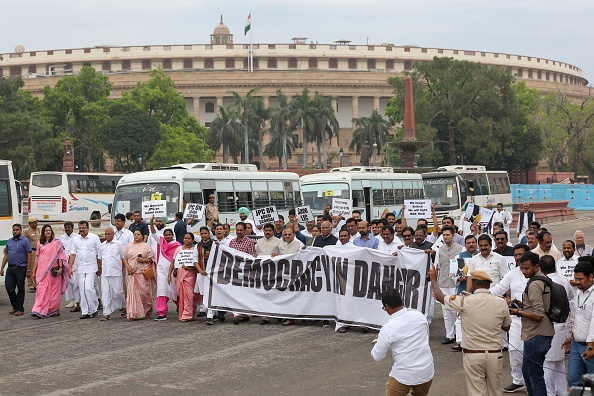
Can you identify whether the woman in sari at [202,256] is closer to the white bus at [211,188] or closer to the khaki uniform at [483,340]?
the khaki uniform at [483,340]

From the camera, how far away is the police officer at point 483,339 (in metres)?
8.36

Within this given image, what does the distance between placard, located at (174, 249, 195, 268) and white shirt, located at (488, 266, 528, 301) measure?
21.7 ft

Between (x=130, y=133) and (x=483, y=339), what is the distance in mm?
69487

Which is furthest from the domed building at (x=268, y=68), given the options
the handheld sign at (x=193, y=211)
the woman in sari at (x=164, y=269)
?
the woman in sari at (x=164, y=269)

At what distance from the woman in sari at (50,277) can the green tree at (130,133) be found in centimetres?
5944

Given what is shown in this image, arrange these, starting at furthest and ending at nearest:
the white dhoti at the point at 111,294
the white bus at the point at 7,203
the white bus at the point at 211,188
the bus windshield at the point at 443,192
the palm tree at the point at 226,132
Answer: the palm tree at the point at 226,132 → the bus windshield at the point at 443,192 → the white bus at the point at 211,188 → the white bus at the point at 7,203 → the white dhoti at the point at 111,294

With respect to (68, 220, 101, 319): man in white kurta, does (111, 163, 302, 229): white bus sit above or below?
above

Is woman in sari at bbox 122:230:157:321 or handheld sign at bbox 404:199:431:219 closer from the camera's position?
woman in sari at bbox 122:230:157:321

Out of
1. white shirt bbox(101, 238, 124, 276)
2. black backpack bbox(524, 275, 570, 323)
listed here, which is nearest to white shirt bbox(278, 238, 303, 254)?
white shirt bbox(101, 238, 124, 276)

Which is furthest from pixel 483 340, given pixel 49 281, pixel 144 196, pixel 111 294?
pixel 144 196

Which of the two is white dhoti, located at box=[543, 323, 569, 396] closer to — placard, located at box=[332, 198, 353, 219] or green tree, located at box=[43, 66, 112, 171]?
placard, located at box=[332, 198, 353, 219]

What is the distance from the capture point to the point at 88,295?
54.6 ft

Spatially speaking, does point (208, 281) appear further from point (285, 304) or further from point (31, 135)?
point (31, 135)

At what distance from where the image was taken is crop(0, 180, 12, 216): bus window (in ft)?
70.6
